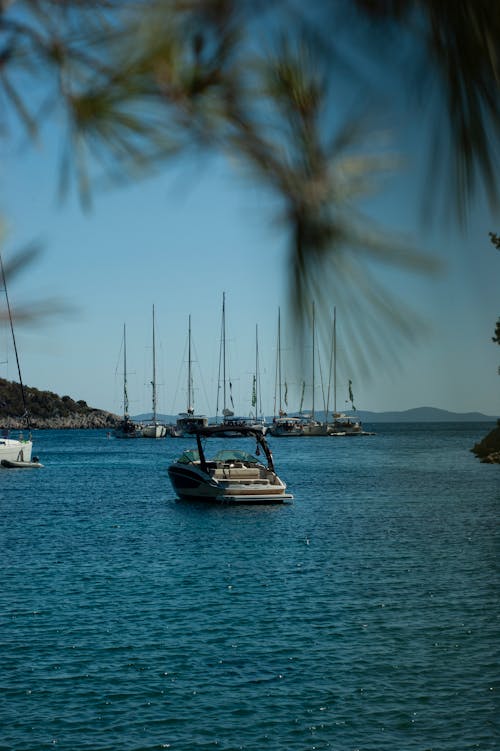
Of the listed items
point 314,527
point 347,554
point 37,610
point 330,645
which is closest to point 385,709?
point 330,645

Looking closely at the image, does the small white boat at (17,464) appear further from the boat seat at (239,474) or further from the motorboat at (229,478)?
the boat seat at (239,474)

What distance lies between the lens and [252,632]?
18922 millimetres

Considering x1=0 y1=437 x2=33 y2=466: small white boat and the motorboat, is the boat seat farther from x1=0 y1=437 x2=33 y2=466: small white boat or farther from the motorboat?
x1=0 y1=437 x2=33 y2=466: small white boat

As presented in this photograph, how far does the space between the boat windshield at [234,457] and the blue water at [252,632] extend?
2.49 meters

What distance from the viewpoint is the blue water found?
13.8 metres

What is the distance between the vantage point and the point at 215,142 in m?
1.29

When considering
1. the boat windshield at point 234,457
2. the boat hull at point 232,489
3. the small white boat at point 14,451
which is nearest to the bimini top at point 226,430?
the boat windshield at point 234,457

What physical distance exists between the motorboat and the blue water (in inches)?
41.8

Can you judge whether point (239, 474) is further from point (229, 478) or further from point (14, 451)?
point (14, 451)

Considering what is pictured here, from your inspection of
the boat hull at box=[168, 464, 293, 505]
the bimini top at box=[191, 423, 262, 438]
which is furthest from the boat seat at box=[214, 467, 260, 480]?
the bimini top at box=[191, 423, 262, 438]

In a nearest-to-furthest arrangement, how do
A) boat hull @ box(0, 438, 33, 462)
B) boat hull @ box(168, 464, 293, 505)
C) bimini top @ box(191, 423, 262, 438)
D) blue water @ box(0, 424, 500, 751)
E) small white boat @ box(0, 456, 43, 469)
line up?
blue water @ box(0, 424, 500, 751)
bimini top @ box(191, 423, 262, 438)
boat hull @ box(168, 464, 293, 505)
small white boat @ box(0, 456, 43, 469)
boat hull @ box(0, 438, 33, 462)

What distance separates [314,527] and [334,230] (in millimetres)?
34544

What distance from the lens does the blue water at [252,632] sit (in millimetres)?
13820

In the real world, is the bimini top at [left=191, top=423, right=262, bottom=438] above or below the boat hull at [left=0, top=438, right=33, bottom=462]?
above
